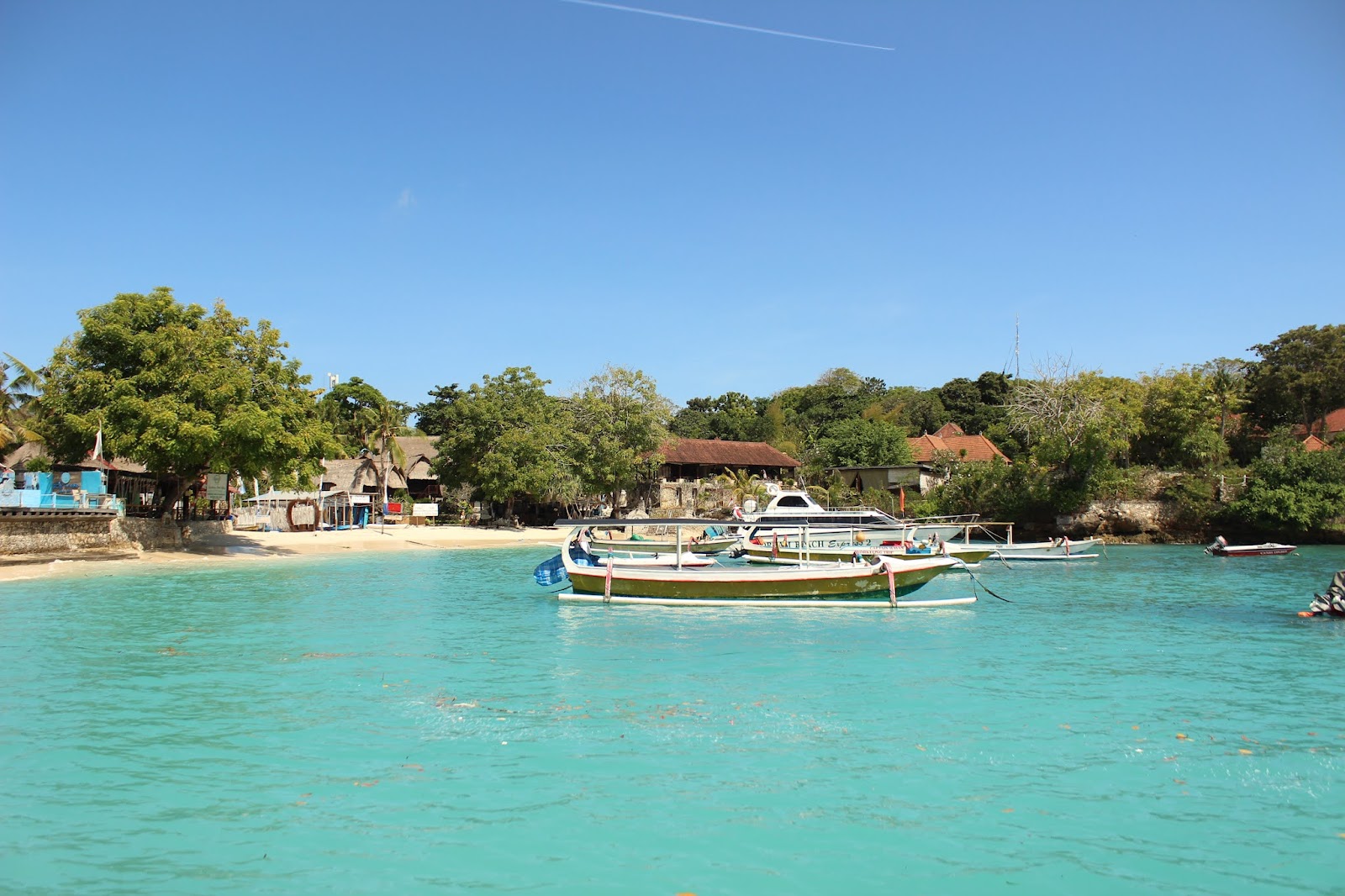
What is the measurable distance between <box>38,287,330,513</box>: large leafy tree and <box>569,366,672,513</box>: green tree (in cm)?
1801

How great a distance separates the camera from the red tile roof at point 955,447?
57344 millimetres

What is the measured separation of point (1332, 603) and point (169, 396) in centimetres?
3442

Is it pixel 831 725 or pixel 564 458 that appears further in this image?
pixel 564 458

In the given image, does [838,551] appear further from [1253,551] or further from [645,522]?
[1253,551]

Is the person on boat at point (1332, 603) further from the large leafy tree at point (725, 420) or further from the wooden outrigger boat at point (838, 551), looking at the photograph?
the large leafy tree at point (725, 420)

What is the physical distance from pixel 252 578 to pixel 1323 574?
35.8 m

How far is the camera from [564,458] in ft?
160

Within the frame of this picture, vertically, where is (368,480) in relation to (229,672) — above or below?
above

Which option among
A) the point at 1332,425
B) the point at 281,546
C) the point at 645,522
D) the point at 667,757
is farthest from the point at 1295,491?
the point at 281,546

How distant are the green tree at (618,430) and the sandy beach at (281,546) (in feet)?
15.0

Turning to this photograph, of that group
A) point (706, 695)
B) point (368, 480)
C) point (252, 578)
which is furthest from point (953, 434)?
point (706, 695)

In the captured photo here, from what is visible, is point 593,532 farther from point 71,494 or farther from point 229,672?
point 229,672

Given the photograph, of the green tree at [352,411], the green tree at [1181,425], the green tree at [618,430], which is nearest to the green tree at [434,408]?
the green tree at [352,411]

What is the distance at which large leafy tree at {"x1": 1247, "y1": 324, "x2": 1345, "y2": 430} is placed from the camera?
48594 millimetres
